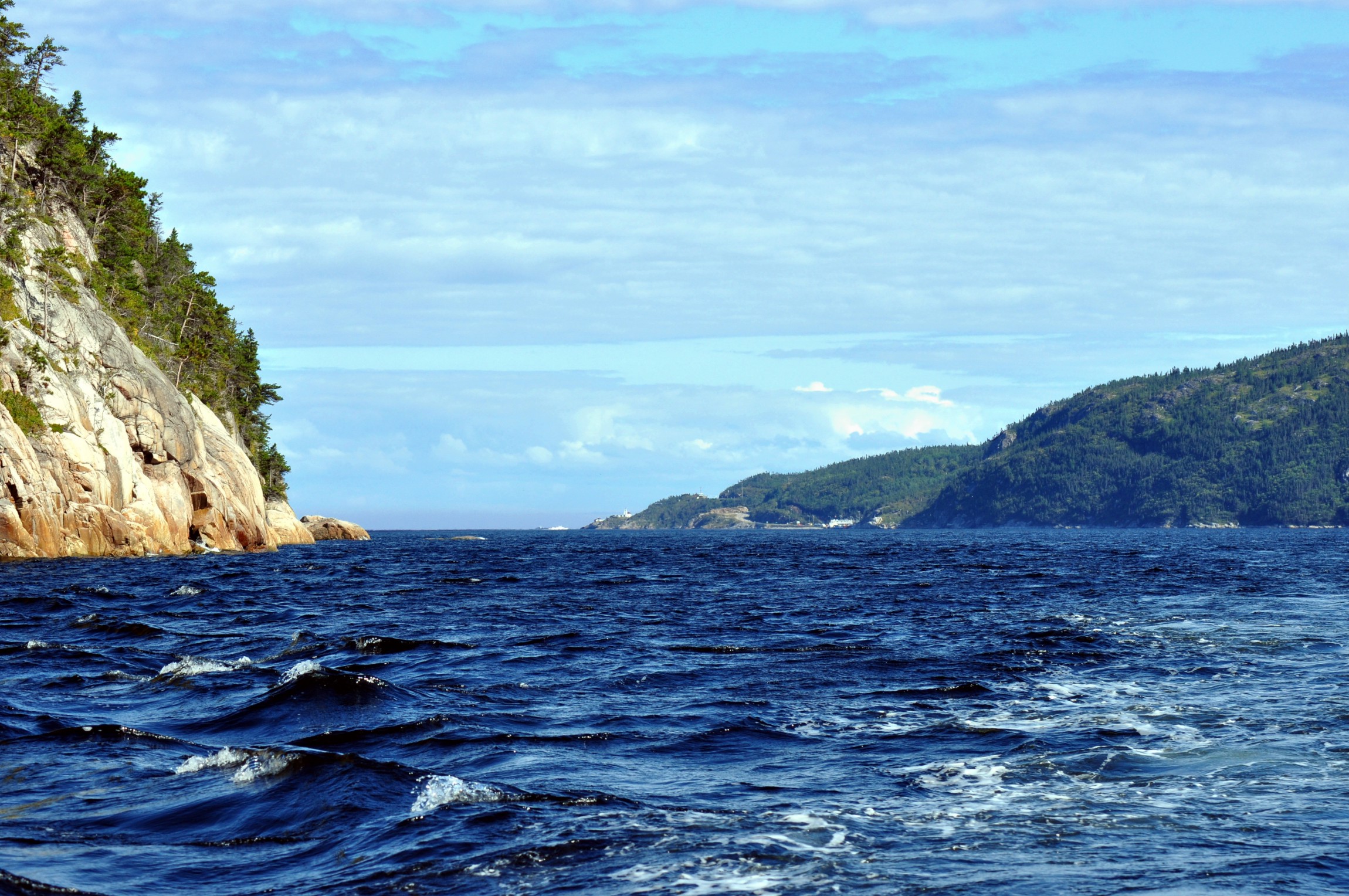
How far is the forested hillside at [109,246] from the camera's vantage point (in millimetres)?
63750

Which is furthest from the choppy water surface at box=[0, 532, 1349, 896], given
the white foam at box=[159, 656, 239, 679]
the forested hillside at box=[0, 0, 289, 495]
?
the forested hillside at box=[0, 0, 289, 495]

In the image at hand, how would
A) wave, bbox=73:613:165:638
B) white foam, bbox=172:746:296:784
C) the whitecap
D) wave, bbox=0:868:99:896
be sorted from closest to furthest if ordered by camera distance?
wave, bbox=0:868:99:896
white foam, bbox=172:746:296:784
the whitecap
wave, bbox=73:613:165:638

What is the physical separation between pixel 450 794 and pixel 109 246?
3112 inches

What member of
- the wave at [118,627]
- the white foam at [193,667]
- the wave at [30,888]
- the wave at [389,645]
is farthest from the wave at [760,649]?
the wave at [30,888]

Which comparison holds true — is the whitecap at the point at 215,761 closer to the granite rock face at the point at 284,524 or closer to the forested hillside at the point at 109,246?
the forested hillside at the point at 109,246

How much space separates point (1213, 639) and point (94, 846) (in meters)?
27.5

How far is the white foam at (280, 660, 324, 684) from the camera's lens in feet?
72.2

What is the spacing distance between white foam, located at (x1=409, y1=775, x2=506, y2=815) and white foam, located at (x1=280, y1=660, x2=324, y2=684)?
8.31 m

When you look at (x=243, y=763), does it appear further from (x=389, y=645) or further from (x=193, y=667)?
(x=389, y=645)

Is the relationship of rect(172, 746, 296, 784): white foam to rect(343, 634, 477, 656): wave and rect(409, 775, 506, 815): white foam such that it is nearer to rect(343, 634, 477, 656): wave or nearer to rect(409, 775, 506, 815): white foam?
rect(409, 775, 506, 815): white foam

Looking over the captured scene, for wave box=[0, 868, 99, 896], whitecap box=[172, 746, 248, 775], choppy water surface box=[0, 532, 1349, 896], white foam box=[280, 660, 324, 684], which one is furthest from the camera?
white foam box=[280, 660, 324, 684]

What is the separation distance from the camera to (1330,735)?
17.6 metres

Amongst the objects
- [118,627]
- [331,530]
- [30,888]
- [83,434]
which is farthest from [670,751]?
[331,530]

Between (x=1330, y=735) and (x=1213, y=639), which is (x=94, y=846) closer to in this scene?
(x=1330, y=735)
